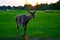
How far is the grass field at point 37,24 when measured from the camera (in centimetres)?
774

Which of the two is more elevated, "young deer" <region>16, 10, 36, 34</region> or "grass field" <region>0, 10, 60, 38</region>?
"young deer" <region>16, 10, 36, 34</region>

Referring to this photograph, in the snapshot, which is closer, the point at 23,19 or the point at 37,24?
the point at 23,19

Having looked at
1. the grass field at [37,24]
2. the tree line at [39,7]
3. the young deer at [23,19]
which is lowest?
the grass field at [37,24]

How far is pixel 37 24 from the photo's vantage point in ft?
27.1

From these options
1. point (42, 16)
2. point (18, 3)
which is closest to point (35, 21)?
point (42, 16)

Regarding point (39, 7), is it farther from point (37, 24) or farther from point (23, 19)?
point (37, 24)

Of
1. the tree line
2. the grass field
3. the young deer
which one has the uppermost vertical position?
the tree line

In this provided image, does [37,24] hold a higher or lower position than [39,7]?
lower

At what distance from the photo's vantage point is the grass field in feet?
25.4

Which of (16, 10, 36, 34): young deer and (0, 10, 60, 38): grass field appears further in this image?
(0, 10, 60, 38): grass field

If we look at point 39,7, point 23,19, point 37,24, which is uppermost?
point 39,7

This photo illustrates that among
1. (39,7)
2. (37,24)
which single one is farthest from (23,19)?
(37,24)

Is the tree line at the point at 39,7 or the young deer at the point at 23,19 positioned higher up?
the tree line at the point at 39,7

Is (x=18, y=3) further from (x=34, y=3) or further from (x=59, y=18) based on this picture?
(x=59, y=18)
